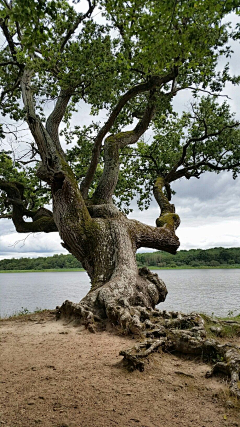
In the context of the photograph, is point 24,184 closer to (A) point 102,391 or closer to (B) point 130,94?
(B) point 130,94

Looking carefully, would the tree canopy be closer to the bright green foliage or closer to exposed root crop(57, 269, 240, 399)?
the bright green foliage

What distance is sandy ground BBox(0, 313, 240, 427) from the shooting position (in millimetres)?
2801

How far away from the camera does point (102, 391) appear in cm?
325

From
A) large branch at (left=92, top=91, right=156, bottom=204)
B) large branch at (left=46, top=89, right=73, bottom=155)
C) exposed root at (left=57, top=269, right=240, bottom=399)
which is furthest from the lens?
large branch at (left=92, top=91, right=156, bottom=204)

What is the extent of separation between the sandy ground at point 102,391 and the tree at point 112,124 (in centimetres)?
128

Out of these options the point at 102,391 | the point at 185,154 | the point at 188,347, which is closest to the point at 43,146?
the point at 185,154

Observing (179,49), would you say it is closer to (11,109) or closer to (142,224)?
(142,224)

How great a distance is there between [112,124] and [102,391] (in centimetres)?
904

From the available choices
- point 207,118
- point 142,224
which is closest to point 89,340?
point 142,224

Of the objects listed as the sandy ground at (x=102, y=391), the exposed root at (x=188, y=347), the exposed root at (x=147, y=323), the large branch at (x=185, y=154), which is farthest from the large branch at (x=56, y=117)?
the sandy ground at (x=102, y=391)

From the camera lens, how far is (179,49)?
20.7ft

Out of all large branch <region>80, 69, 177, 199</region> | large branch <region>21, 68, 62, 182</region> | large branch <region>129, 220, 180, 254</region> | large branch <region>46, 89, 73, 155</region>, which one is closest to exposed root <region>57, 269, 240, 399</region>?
large branch <region>129, 220, 180, 254</region>

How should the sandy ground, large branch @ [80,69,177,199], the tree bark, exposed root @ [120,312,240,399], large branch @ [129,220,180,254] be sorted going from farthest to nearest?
large branch @ [80,69,177,199], large branch @ [129,220,180,254], the tree bark, exposed root @ [120,312,240,399], the sandy ground

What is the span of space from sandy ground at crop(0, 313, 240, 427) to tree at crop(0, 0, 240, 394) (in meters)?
1.28
